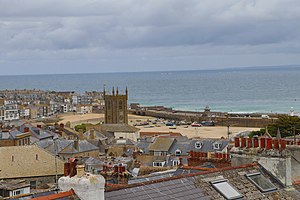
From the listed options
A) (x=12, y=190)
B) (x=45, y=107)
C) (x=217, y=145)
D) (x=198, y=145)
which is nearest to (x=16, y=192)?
(x=12, y=190)

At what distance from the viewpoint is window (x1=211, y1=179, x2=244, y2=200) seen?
13594 millimetres

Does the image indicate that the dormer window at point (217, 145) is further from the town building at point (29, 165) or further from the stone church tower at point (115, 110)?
the stone church tower at point (115, 110)

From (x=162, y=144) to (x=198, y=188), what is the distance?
41.0 metres

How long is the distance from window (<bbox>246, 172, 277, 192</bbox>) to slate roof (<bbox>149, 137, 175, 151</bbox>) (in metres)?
38.3

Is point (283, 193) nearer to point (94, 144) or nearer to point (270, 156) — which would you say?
point (270, 156)

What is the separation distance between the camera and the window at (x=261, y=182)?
14633 millimetres

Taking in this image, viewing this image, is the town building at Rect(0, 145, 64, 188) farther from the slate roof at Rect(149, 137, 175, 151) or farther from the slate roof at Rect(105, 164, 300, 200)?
the slate roof at Rect(105, 164, 300, 200)

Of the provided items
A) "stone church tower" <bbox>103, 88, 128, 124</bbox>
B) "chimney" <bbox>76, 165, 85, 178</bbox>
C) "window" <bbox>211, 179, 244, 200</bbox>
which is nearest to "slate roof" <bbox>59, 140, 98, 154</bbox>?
"window" <bbox>211, 179, 244, 200</bbox>

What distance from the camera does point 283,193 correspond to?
576 inches

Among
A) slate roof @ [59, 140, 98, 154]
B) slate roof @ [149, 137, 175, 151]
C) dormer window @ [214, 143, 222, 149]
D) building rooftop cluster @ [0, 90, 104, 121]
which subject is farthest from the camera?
building rooftop cluster @ [0, 90, 104, 121]

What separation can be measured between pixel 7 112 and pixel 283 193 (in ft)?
434

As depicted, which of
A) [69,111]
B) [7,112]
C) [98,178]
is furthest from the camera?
[69,111]

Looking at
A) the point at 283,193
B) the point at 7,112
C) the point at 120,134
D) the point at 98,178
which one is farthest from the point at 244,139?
the point at 7,112

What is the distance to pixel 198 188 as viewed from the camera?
13609 millimetres
